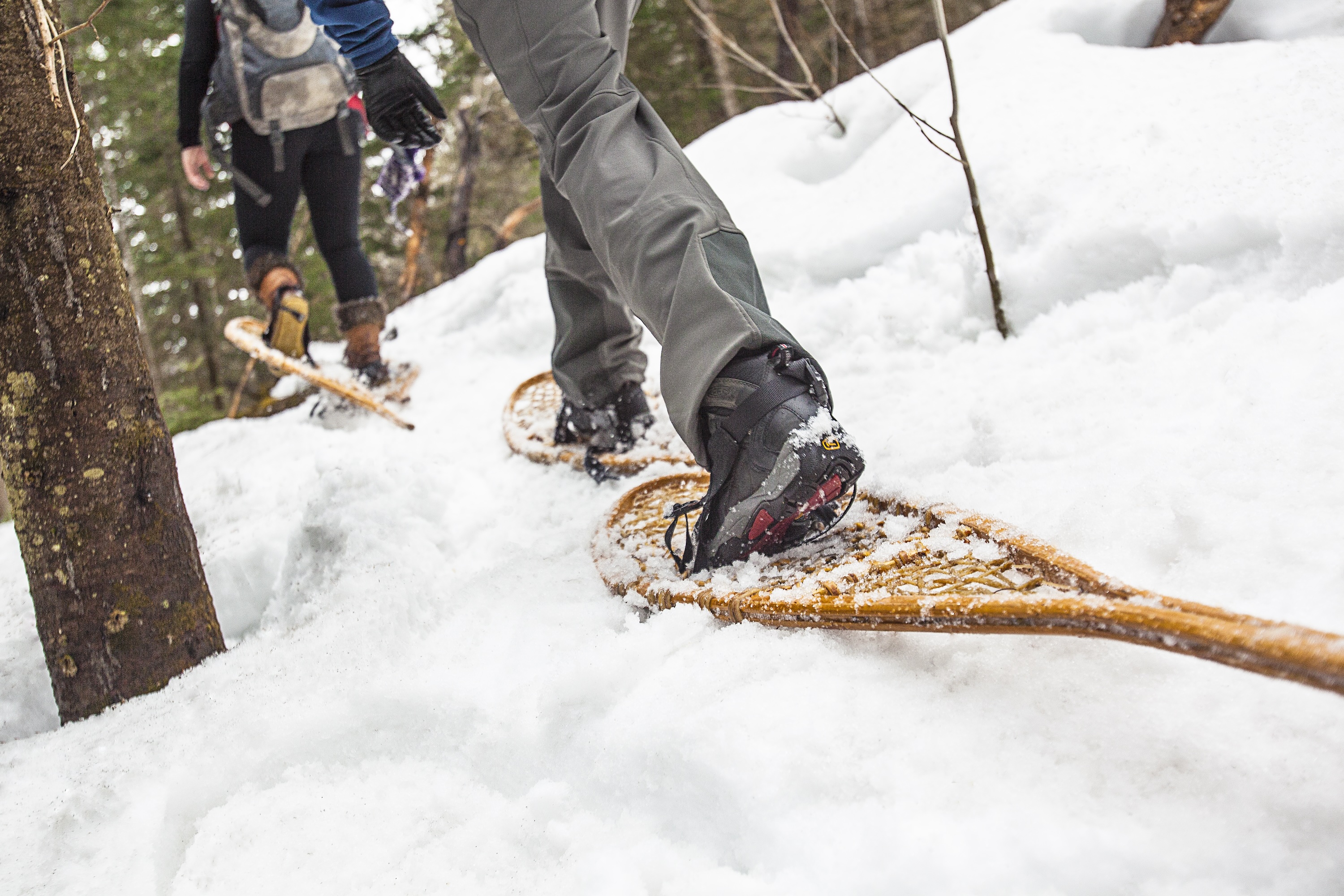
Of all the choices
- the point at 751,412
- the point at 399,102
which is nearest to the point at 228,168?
the point at 399,102

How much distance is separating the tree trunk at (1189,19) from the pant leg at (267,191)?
10.9ft

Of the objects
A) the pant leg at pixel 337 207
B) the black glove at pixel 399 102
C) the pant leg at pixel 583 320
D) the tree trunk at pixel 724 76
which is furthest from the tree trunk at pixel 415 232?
the black glove at pixel 399 102

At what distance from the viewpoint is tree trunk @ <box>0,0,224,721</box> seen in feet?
3.84

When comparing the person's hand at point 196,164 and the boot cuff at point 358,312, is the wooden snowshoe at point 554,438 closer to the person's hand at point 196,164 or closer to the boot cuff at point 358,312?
the boot cuff at point 358,312

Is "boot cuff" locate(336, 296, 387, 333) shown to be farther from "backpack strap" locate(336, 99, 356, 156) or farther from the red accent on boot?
the red accent on boot

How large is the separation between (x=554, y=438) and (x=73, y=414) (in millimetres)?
→ 1275

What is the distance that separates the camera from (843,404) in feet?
6.55

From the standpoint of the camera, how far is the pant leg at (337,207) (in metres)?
3.08

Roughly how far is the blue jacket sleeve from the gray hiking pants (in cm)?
22

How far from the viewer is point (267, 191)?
9.77 feet

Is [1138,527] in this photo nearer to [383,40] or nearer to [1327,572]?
[1327,572]

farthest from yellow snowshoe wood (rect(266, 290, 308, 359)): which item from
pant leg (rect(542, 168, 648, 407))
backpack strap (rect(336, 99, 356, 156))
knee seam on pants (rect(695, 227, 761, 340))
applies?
knee seam on pants (rect(695, 227, 761, 340))

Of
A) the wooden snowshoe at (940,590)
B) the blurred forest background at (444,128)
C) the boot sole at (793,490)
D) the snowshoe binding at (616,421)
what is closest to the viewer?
the wooden snowshoe at (940,590)

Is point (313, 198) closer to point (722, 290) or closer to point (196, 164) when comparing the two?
point (196, 164)
